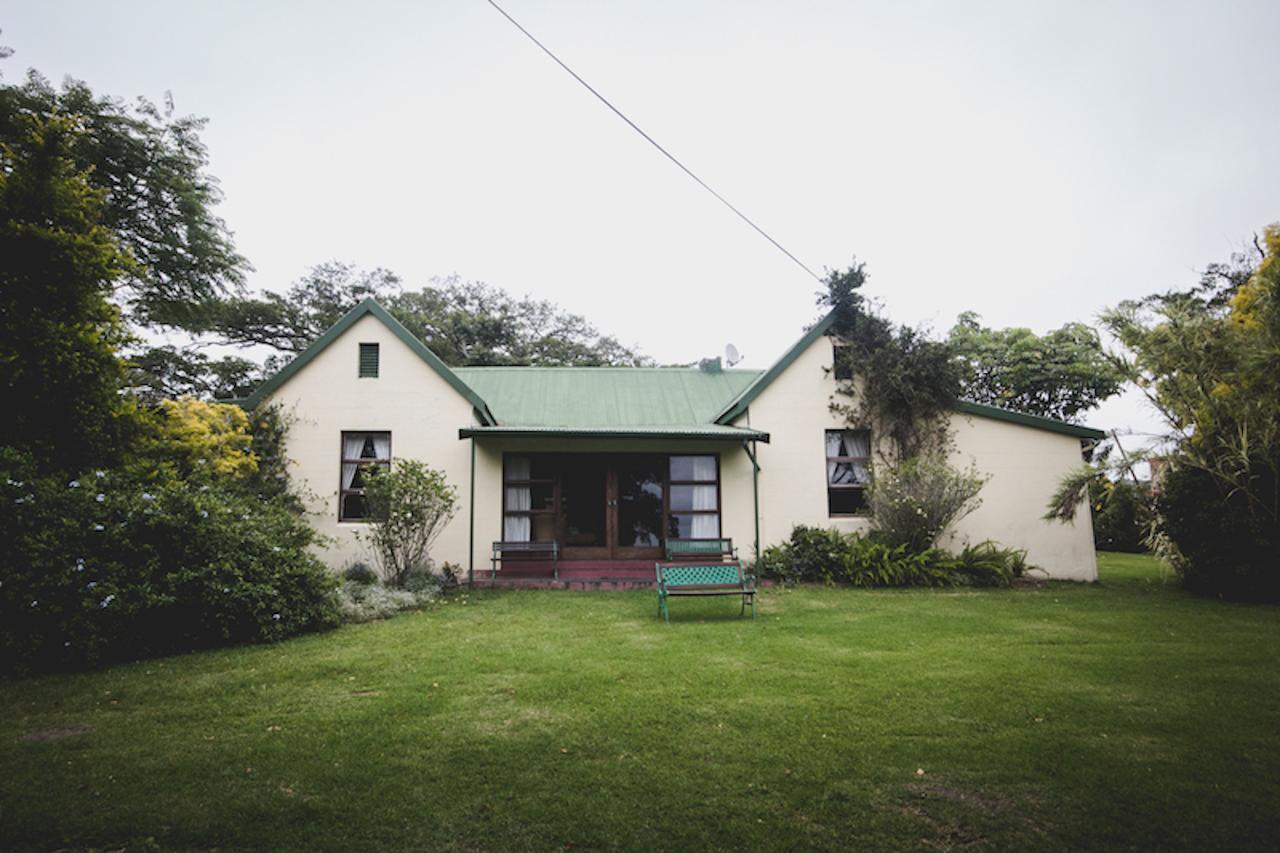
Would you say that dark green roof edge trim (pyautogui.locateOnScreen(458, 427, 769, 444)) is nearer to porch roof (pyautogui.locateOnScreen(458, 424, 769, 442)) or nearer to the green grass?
porch roof (pyautogui.locateOnScreen(458, 424, 769, 442))

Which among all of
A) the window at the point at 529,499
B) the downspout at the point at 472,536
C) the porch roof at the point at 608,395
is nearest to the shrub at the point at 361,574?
the downspout at the point at 472,536

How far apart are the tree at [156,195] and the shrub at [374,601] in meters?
11.5

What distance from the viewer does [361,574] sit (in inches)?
480

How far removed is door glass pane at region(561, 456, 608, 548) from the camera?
13852 mm

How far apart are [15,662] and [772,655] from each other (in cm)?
750

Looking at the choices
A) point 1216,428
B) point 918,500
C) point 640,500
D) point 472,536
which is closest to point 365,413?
point 472,536

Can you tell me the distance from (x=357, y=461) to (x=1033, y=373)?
92.2ft

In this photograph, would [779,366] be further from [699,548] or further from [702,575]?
[702,575]

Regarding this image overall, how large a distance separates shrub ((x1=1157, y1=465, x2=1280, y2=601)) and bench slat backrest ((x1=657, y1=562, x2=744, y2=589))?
867 centimetres

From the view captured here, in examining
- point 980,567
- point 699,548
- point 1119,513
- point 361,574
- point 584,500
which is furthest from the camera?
point 1119,513

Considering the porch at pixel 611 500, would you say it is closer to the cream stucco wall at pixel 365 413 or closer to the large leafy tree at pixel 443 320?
the cream stucco wall at pixel 365 413

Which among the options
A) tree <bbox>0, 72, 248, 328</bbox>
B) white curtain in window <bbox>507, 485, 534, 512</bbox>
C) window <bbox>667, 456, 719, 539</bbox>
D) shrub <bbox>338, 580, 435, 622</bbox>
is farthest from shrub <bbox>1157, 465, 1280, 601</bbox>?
tree <bbox>0, 72, 248, 328</bbox>

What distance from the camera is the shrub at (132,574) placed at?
6.11m

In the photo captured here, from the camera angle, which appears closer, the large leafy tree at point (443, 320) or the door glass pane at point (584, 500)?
the door glass pane at point (584, 500)
